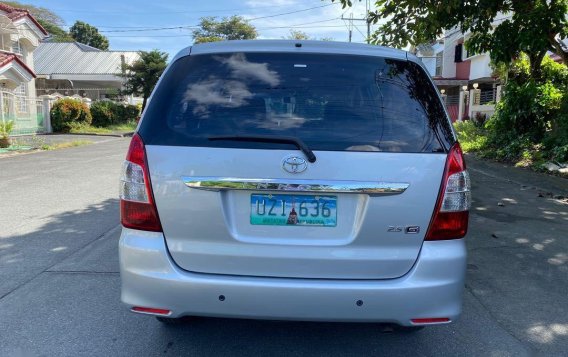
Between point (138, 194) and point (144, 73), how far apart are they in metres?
36.9

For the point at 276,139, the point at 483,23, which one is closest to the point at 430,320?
the point at 276,139

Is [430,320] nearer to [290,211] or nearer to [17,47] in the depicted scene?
[290,211]

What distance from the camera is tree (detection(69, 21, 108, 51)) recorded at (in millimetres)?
78312

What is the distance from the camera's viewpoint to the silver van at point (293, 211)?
8.29ft

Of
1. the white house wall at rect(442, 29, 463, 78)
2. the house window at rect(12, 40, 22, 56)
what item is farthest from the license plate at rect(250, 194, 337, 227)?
the white house wall at rect(442, 29, 463, 78)

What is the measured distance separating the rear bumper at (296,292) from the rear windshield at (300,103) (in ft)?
1.94

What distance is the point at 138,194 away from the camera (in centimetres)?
263

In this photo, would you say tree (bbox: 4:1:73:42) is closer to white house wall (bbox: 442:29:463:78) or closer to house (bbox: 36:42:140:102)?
house (bbox: 36:42:140:102)

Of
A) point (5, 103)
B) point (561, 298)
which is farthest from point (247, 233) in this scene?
point (5, 103)

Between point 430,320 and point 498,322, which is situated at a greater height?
point 430,320

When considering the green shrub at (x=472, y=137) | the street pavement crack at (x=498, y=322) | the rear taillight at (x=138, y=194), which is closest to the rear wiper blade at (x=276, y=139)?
the rear taillight at (x=138, y=194)

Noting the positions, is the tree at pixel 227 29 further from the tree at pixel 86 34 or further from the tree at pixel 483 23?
the tree at pixel 483 23

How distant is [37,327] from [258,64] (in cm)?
240

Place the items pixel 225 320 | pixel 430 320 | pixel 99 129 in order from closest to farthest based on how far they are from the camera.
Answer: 1. pixel 430 320
2. pixel 225 320
3. pixel 99 129
